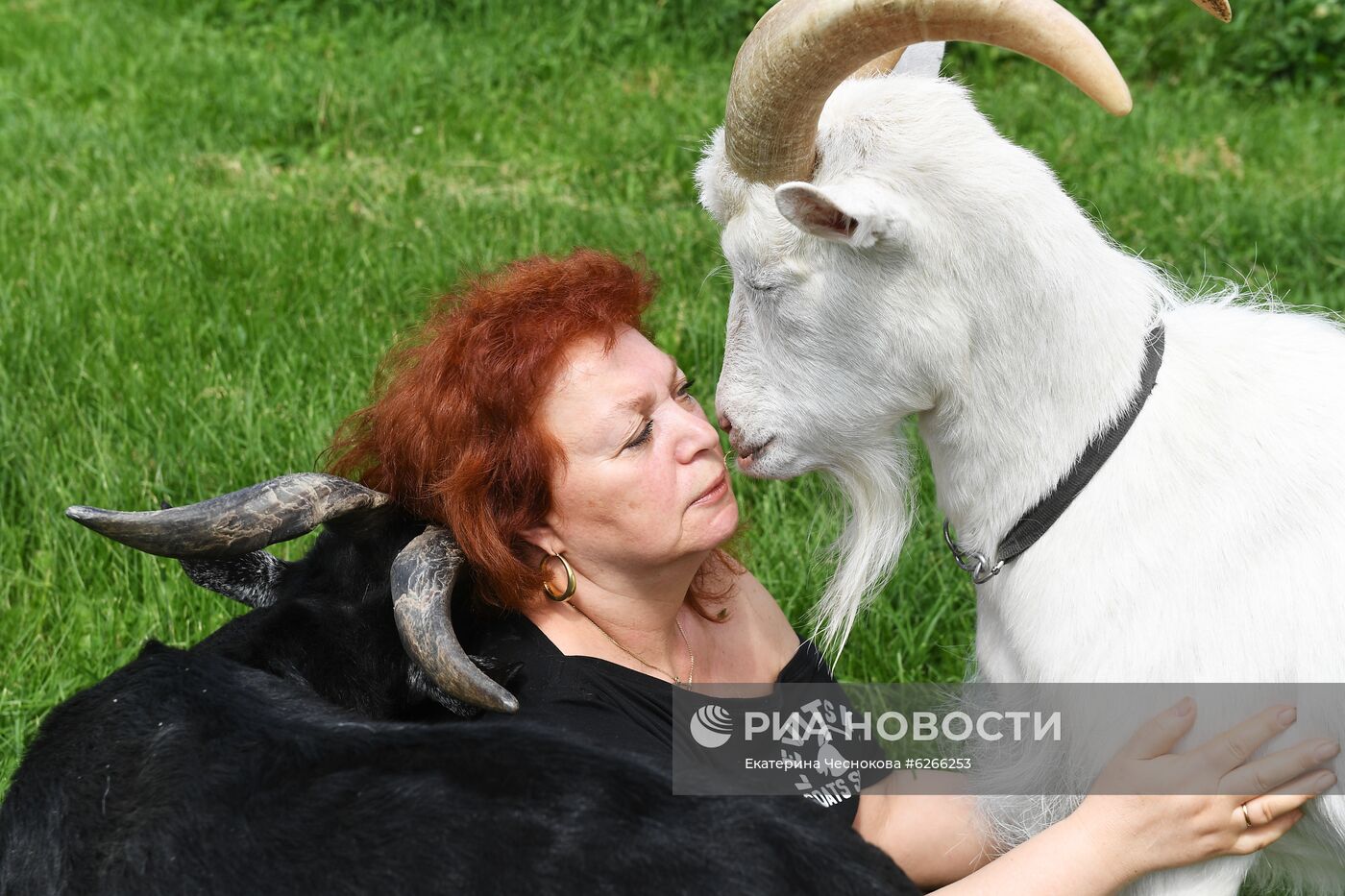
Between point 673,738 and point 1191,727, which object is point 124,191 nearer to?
point 673,738

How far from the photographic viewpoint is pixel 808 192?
1934 millimetres

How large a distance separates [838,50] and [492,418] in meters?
0.86

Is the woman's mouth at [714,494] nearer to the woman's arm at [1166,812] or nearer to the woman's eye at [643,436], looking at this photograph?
the woman's eye at [643,436]

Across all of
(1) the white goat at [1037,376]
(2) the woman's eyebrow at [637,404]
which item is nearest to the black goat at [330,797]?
Answer: (2) the woman's eyebrow at [637,404]

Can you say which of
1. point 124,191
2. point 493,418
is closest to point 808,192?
point 493,418

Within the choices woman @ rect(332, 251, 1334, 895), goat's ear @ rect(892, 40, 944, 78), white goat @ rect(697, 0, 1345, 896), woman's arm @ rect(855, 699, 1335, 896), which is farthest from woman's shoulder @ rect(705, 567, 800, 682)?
goat's ear @ rect(892, 40, 944, 78)

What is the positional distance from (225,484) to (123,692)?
5.86 feet

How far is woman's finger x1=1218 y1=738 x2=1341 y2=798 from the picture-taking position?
2010 mm

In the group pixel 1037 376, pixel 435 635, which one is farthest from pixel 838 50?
pixel 435 635

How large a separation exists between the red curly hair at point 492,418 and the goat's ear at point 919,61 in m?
0.61

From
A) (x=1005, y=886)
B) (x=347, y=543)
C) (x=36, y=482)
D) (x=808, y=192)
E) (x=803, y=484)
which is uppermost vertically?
(x=808, y=192)

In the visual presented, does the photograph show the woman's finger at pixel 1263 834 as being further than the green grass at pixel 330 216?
No

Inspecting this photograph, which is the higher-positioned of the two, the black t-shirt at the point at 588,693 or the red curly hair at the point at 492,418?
the red curly hair at the point at 492,418

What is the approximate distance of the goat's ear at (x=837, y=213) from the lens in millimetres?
1942
